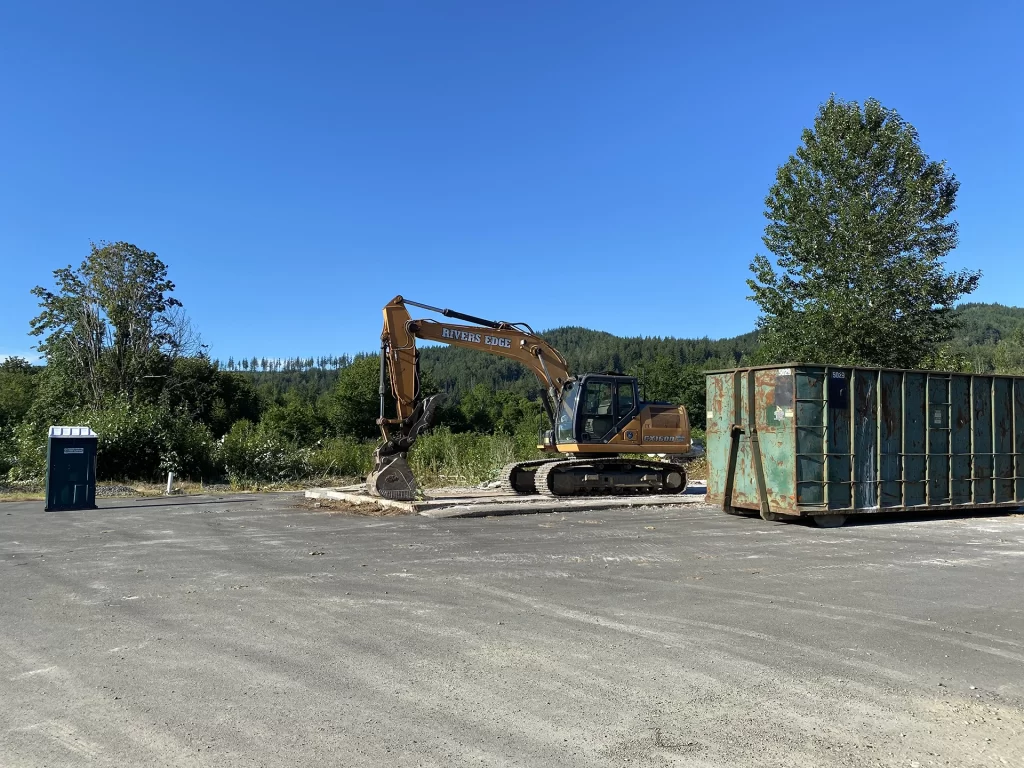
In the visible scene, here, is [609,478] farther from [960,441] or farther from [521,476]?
[960,441]

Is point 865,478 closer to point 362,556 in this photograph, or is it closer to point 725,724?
point 362,556

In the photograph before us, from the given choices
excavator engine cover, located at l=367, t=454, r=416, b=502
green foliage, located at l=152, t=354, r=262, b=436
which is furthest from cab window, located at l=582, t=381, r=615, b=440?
green foliage, located at l=152, t=354, r=262, b=436

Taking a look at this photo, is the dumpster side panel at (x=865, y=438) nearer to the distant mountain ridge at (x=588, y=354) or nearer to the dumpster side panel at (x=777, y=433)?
Answer: the dumpster side panel at (x=777, y=433)

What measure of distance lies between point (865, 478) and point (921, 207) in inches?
439

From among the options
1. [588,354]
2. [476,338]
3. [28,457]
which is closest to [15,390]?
[28,457]

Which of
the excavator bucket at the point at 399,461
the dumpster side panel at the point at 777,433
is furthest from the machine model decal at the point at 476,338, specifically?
the dumpster side panel at the point at 777,433

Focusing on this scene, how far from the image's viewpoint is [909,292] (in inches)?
845

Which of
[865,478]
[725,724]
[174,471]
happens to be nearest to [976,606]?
[725,724]

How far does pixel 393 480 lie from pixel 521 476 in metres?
4.05

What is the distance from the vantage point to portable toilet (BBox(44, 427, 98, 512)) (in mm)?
16953

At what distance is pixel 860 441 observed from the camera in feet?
44.9

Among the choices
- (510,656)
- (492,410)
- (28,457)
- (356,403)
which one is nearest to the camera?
(510,656)

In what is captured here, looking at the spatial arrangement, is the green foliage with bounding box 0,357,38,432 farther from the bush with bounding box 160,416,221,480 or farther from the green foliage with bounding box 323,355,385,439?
the green foliage with bounding box 323,355,385,439

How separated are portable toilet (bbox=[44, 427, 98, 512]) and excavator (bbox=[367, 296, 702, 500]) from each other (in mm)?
6466
